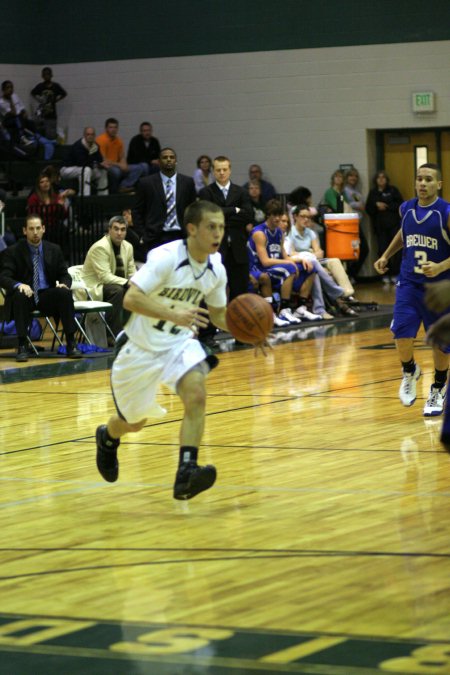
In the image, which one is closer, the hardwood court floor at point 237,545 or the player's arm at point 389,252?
the hardwood court floor at point 237,545

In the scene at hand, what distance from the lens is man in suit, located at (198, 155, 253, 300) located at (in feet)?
40.4

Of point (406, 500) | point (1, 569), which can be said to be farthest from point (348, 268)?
point (1, 569)

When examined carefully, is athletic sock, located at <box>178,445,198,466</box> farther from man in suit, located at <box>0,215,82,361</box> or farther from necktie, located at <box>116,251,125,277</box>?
necktie, located at <box>116,251,125,277</box>

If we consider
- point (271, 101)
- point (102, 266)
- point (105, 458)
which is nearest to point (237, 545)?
point (105, 458)

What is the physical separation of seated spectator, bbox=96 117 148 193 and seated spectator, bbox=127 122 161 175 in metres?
0.14

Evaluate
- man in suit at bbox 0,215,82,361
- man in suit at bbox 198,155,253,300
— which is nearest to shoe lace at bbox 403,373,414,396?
man in suit at bbox 198,155,253,300

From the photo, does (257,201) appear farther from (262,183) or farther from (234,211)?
(234,211)

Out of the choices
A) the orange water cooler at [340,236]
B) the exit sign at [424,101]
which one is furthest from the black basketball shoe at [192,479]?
the exit sign at [424,101]

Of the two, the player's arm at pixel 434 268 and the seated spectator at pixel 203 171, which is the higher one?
the seated spectator at pixel 203 171

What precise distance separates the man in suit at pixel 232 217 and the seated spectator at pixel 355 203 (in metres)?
7.53

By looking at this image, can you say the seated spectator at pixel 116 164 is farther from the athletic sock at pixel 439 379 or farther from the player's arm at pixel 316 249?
the athletic sock at pixel 439 379

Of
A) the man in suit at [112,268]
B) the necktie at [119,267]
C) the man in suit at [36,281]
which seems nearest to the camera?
the man in suit at [36,281]

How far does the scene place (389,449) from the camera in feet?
23.9

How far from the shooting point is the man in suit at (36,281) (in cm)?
1207
